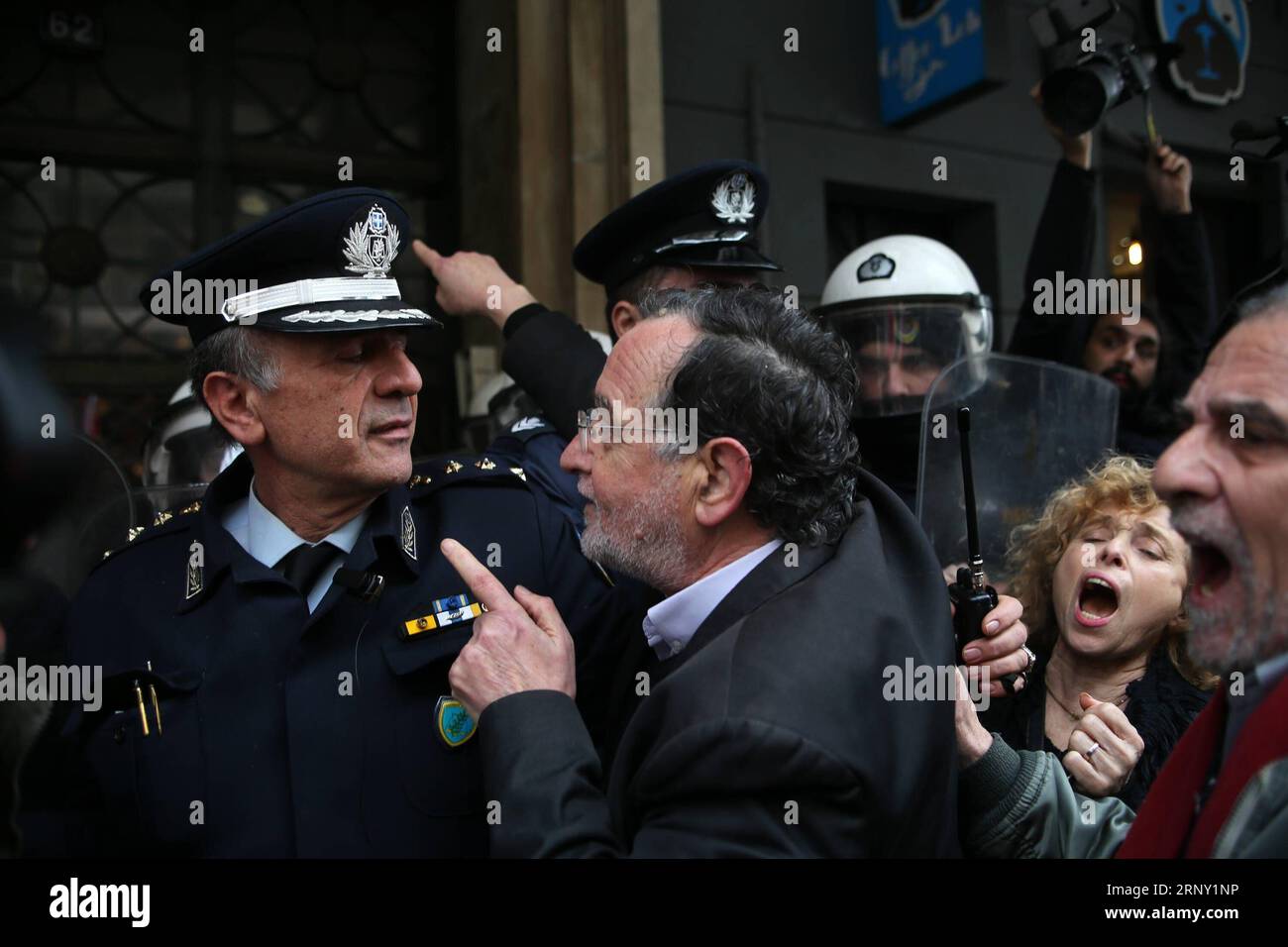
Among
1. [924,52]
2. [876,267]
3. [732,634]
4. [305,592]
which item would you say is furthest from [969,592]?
[924,52]

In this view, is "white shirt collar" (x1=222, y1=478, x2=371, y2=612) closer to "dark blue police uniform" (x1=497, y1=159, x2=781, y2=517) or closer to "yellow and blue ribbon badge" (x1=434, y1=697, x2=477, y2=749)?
"yellow and blue ribbon badge" (x1=434, y1=697, x2=477, y2=749)

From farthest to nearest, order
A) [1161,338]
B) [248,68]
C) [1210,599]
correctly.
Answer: [248,68]
[1161,338]
[1210,599]

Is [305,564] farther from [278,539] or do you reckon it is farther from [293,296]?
[293,296]

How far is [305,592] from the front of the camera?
2168 mm

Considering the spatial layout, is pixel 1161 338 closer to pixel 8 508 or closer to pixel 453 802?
pixel 453 802

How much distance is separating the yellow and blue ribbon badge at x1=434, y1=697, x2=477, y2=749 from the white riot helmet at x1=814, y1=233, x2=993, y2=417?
1.62 m

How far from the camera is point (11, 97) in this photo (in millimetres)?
4961

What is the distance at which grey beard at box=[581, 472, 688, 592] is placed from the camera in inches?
78.2

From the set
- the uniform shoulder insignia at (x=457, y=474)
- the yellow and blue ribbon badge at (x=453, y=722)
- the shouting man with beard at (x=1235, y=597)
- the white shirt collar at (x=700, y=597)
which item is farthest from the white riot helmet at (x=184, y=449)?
the shouting man with beard at (x=1235, y=597)

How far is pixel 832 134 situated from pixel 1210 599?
188 inches

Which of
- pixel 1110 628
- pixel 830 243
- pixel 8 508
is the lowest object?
pixel 1110 628

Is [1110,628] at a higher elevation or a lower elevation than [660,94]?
lower

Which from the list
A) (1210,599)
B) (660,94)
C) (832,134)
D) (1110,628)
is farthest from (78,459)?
(832,134)

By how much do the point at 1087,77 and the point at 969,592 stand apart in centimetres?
223
